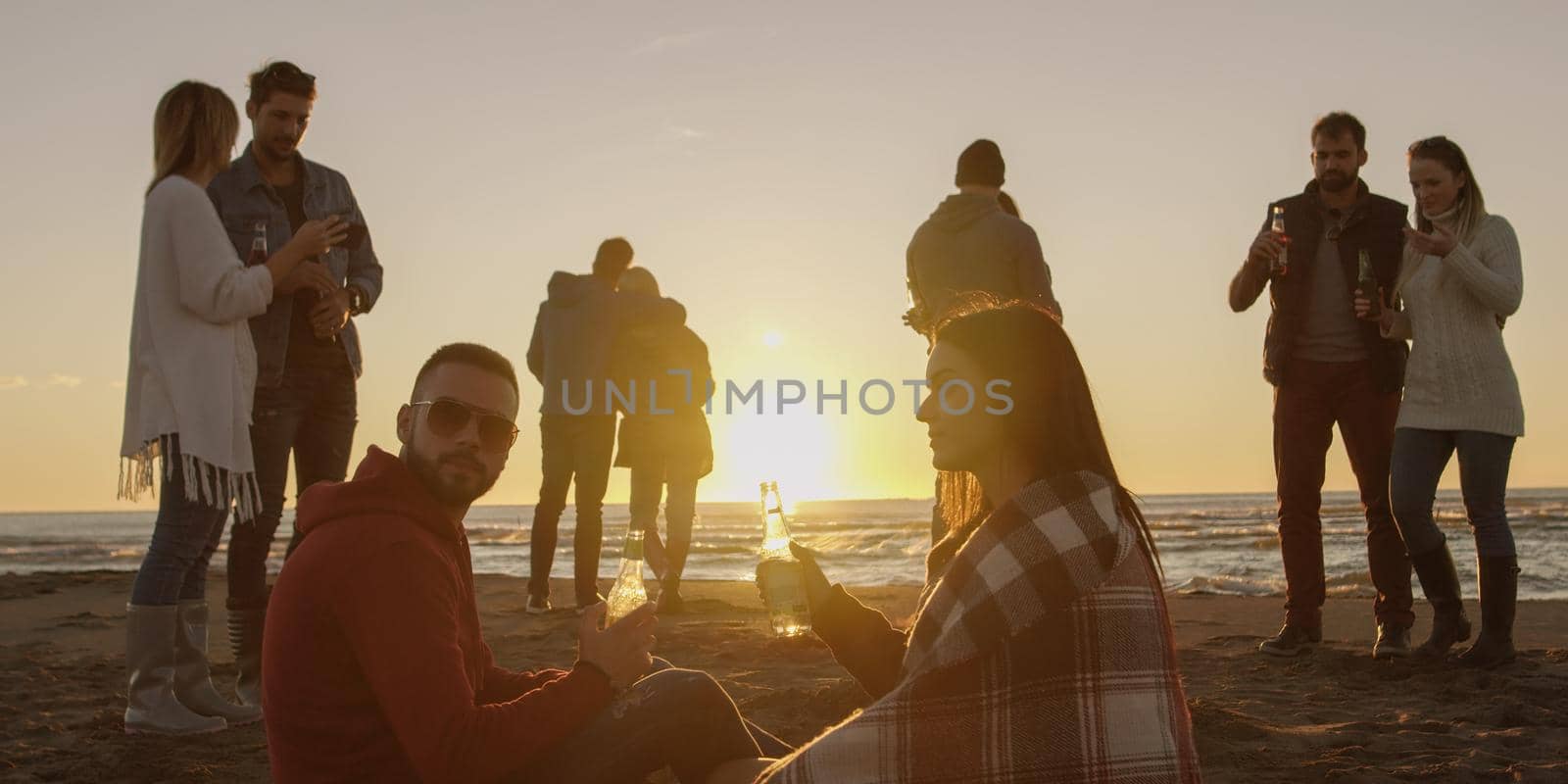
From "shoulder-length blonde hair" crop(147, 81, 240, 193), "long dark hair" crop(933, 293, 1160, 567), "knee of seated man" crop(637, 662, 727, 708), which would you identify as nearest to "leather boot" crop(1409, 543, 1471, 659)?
"long dark hair" crop(933, 293, 1160, 567)

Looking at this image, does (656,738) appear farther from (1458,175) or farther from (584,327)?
(584,327)

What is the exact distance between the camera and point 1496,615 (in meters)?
5.42

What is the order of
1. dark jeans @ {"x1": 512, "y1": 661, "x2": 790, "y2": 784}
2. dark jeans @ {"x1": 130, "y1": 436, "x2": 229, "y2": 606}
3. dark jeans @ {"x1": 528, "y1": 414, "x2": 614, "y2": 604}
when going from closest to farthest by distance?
dark jeans @ {"x1": 512, "y1": 661, "x2": 790, "y2": 784}
dark jeans @ {"x1": 130, "y1": 436, "x2": 229, "y2": 606}
dark jeans @ {"x1": 528, "y1": 414, "x2": 614, "y2": 604}

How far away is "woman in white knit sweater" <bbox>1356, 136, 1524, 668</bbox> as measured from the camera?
5430 mm

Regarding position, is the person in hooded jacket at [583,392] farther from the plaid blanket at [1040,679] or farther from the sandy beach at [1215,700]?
the plaid blanket at [1040,679]

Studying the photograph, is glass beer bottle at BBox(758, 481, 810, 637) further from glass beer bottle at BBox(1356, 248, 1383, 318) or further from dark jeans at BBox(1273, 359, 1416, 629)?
glass beer bottle at BBox(1356, 248, 1383, 318)

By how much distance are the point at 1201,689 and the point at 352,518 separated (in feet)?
13.6

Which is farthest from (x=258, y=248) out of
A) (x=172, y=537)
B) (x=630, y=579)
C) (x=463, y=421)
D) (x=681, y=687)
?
(x=681, y=687)

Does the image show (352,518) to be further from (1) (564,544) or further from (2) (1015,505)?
(1) (564,544)

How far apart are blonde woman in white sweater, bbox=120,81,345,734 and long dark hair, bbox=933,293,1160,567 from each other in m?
2.97

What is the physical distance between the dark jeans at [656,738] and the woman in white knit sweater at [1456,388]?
4.03m

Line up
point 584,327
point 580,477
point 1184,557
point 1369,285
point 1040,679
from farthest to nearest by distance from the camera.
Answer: point 1184,557 < point 584,327 < point 580,477 < point 1369,285 < point 1040,679

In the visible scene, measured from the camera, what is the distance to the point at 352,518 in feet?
7.48

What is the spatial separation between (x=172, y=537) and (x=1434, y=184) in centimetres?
562
